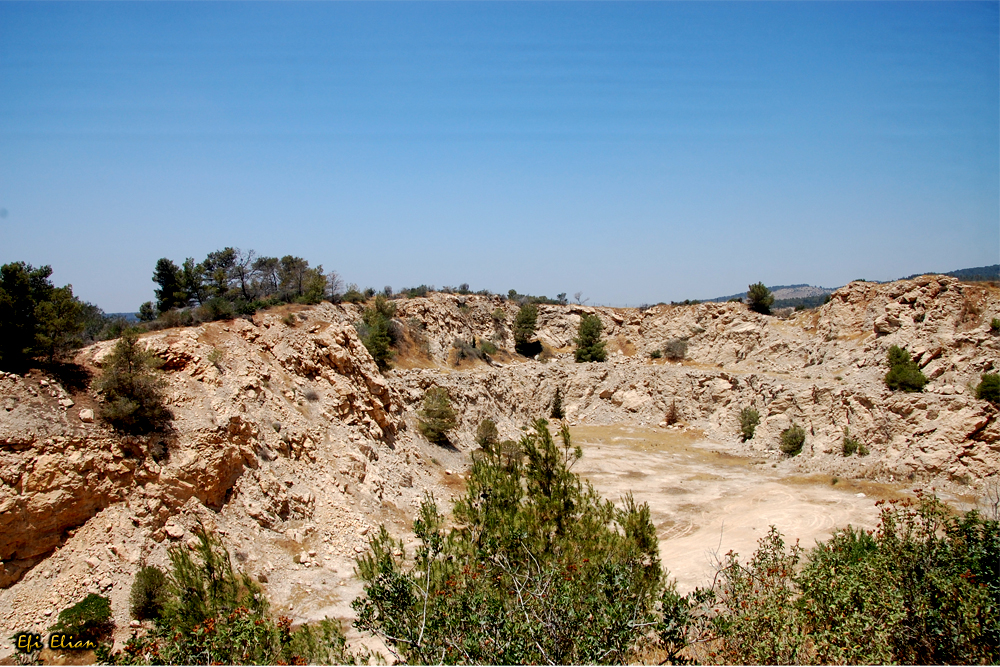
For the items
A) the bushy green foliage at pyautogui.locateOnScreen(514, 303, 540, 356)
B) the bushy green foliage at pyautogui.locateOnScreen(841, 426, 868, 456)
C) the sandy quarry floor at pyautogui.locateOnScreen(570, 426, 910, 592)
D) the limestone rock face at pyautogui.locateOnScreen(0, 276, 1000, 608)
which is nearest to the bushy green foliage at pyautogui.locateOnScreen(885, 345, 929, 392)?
the limestone rock face at pyautogui.locateOnScreen(0, 276, 1000, 608)

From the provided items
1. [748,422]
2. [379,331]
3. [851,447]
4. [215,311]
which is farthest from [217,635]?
[748,422]

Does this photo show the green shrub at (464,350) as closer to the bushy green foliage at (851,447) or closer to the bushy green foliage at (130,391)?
the bushy green foliage at (851,447)

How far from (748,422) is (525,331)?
20.7 meters

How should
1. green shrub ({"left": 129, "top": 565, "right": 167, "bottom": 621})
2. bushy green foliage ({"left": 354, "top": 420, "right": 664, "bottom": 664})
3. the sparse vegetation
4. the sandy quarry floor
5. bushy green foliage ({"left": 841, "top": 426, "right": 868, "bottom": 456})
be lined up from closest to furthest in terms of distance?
bushy green foliage ({"left": 354, "top": 420, "right": 664, "bottom": 664}), green shrub ({"left": 129, "top": 565, "right": 167, "bottom": 621}), the sandy quarry floor, the sparse vegetation, bushy green foliage ({"left": 841, "top": 426, "right": 868, "bottom": 456})

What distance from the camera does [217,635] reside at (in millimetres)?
5555

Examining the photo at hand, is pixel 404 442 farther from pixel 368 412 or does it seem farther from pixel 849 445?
pixel 849 445

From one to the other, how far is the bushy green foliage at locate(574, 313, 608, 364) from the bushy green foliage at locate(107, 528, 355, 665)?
38383mm

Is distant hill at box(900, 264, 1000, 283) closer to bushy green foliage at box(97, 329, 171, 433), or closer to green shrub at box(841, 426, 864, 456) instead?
green shrub at box(841, 426, 864, 456)

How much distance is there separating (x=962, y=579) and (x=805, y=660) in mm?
2049

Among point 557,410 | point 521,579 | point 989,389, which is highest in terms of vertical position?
point 989,389

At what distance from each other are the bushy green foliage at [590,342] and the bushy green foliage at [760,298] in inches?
482

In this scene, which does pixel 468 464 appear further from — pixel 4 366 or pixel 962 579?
pixel 962 579

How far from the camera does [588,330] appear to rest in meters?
45.4

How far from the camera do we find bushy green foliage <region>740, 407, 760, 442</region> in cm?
3031
